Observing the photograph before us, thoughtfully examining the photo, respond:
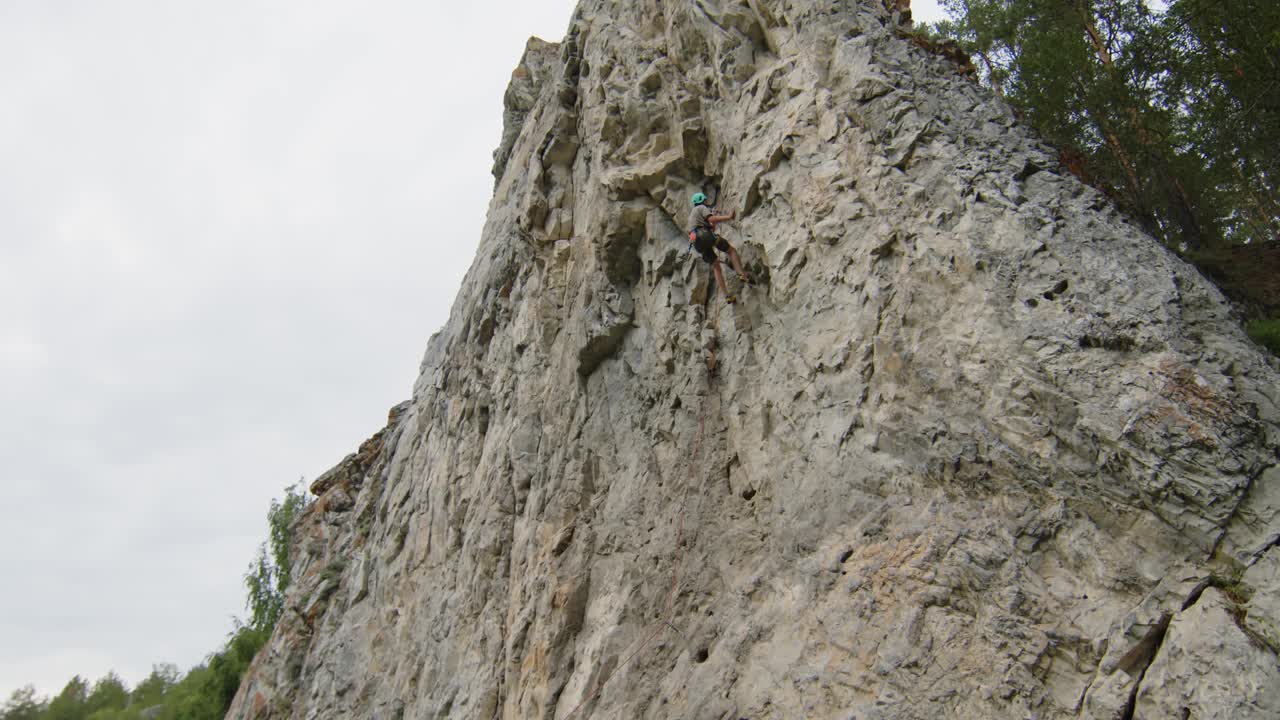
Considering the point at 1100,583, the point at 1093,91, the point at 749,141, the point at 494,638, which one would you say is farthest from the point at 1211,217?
the point at 494,638

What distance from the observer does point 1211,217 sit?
57.3 feet

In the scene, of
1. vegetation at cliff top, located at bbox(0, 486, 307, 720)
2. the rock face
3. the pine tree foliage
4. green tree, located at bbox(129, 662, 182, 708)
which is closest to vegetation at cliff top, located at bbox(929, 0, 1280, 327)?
the pine tree foliage

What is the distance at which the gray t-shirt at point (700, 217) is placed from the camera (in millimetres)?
10023

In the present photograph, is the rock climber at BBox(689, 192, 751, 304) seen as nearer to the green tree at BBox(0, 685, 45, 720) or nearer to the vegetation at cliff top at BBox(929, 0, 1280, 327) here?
the vegetation at cliff top at BBox(929, 0, 1280, 327)

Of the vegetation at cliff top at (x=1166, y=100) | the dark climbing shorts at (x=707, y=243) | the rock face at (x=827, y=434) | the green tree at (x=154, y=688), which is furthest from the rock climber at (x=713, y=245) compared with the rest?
the green tree at (x=154, y=688)

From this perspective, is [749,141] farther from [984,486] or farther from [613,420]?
[984,486]

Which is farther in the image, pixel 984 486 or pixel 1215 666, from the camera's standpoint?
pixel 984 486

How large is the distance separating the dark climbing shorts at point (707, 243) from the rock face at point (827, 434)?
264mm

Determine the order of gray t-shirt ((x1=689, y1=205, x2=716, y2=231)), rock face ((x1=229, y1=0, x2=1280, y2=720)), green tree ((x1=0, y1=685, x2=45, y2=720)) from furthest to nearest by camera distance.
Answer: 1. green tree ((x1=0, y1=685, x2=45, y2=720))
2. gray t-shirt ((x1=689, y1=205, x2=716, y2=231))
3. rock face ((x1=229, y1=0, x2=1280, y2=720))

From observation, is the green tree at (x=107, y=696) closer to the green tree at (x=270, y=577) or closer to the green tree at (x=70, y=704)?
the green tree at (x=70, y=704)

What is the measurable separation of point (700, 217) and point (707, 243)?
0.47m

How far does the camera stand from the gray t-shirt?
32.9 feet

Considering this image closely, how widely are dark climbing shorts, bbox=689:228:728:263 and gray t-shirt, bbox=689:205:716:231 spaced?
4.3 inches

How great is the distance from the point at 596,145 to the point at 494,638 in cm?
830
